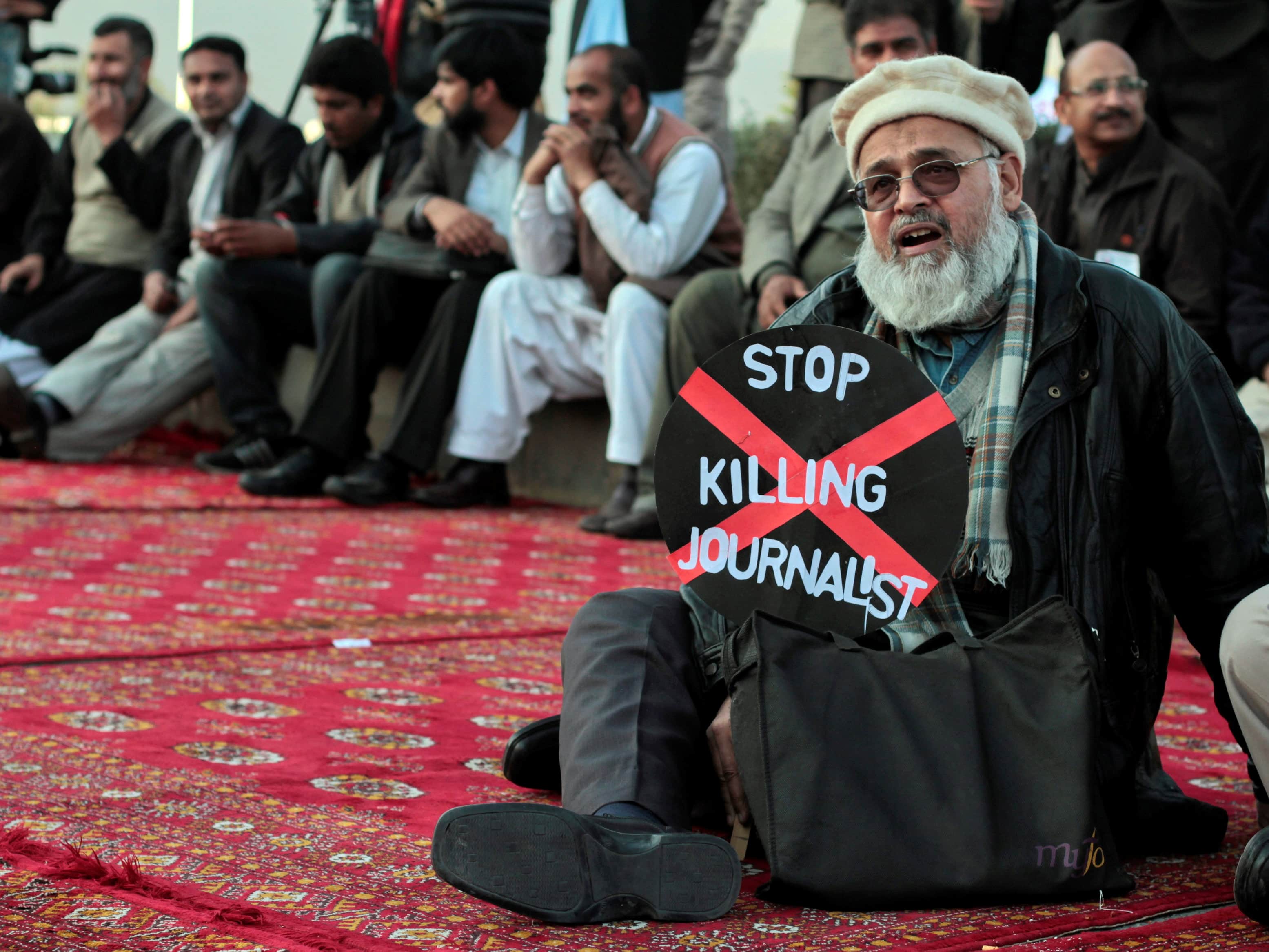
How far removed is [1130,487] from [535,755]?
1022 mm

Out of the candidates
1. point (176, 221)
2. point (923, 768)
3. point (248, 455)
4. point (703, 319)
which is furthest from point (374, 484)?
point (923, 768)

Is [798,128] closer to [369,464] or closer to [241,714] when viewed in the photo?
[369,464]

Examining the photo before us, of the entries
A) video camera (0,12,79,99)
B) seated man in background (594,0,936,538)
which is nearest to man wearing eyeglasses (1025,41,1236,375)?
seated man in background (594,0,936,538)

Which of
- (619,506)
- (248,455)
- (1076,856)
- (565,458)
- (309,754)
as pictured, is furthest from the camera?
(248,455)

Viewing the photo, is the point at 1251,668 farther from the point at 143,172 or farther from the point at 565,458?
the point at 143,172

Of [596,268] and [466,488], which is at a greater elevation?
[596,268]

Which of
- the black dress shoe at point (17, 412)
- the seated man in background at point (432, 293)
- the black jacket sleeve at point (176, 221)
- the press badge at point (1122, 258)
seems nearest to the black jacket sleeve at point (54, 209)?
the black jacket sleeve at point (176, 221)

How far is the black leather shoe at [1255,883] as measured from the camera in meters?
1.98

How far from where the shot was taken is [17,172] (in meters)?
9.17

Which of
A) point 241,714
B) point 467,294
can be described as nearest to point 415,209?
point 467,294

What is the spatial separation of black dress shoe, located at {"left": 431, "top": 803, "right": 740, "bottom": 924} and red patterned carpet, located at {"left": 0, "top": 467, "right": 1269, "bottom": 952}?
0.12 ft

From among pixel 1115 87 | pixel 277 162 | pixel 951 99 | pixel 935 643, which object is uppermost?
pixel 1115 87

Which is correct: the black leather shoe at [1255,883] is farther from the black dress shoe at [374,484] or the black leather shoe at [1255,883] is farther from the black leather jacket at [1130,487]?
the black dress shoe at [374,484]

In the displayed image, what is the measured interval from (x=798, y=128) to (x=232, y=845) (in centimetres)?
473
